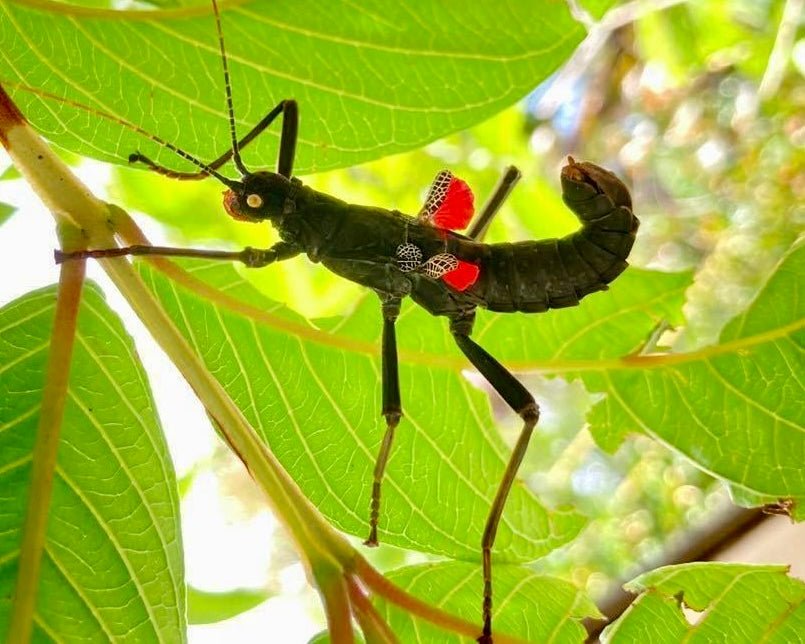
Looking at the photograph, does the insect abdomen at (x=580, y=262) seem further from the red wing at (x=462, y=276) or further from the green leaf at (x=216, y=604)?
the green leaf at (x=216, y=604)

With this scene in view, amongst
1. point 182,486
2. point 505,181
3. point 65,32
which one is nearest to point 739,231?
point 505,181

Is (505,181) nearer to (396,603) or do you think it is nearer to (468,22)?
(468,22)

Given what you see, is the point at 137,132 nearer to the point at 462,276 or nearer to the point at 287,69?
the point at 287,69

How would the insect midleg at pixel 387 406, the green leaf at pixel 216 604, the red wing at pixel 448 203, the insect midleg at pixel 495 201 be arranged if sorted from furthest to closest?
the green leaf at pixel 216 604, the insect midleg at pixel 495 201, the red wing at pixel 448 203, the insect midleg at pixel 387 406

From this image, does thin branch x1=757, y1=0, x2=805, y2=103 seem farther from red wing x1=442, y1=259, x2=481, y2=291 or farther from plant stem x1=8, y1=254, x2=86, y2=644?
plant stem x1=8, y1=254, x2=86, y2=644

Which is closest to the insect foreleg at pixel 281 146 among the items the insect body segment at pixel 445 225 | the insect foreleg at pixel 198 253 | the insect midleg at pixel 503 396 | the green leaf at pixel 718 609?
the insect foreleg at pixel 198 253

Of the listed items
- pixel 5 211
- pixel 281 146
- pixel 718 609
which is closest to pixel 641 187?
pixel 281 146

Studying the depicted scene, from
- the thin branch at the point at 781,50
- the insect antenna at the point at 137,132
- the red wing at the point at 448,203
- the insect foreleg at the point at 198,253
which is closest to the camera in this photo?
the insect foreleg at the point at 198,253

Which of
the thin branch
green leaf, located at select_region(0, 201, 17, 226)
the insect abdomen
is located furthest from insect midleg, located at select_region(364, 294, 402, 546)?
the thin branch
